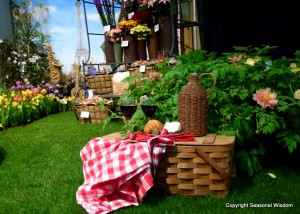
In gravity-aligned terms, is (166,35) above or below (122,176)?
above

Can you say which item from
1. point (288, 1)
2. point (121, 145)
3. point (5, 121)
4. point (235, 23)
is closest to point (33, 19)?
point (5, 121)

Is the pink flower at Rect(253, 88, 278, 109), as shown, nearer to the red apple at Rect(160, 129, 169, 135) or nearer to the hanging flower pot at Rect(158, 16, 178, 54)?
the red apple at Rect(160, 129, 169, 135)

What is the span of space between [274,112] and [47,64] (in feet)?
20.4

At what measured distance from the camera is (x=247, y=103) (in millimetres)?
2236

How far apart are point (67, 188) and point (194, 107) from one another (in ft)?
3.07

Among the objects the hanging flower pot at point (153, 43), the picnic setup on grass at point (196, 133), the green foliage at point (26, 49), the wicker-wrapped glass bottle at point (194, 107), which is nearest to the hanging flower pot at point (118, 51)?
the hanging flower pot at point (153, 43)

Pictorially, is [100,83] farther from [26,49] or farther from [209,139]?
[26,49]

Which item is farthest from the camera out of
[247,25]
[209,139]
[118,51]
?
[247,25]

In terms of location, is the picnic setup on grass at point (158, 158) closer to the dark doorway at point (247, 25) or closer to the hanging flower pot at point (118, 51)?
the hanging flower pot at point (118, 51)

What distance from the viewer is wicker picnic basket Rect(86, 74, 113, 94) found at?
4598 millimetres

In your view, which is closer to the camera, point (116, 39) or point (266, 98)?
point (266, 98)

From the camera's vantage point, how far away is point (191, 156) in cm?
182

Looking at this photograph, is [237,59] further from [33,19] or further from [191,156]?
[33,19]

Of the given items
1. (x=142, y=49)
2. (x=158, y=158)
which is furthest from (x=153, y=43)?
(x=158, y=158)
